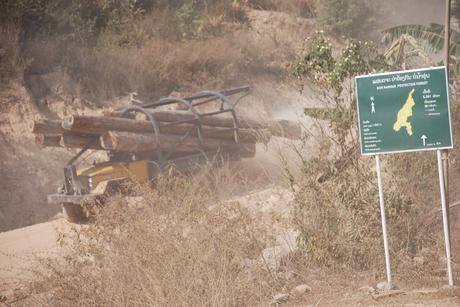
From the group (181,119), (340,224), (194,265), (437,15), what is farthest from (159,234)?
(437,15)

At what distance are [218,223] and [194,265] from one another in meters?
0.81

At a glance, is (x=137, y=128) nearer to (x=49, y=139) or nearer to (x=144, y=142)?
(x=144, y=142)

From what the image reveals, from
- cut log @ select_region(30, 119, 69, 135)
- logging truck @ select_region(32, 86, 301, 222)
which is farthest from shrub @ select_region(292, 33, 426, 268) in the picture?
cut log @ select_region(30, 119, 69, 135)

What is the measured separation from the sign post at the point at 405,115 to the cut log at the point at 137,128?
4683mm

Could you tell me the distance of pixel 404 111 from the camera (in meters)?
7.91

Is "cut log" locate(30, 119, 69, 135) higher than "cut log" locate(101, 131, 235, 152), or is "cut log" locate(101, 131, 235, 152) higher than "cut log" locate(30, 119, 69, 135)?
"cut log" locate(30, 119, 69, 135)

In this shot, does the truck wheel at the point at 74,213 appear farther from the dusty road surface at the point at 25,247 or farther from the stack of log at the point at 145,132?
the stack of log at the point at 145,132

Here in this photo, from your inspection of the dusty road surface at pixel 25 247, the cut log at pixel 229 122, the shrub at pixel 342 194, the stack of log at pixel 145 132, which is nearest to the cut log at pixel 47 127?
the stack of log at pixel 145 132

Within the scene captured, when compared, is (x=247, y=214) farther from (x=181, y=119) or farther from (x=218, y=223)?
(x=181, y=119)

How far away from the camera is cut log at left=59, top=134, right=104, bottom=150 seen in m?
14.6

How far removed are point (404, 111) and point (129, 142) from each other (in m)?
7.82

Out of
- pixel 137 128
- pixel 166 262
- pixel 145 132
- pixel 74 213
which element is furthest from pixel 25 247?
pixel 166 262

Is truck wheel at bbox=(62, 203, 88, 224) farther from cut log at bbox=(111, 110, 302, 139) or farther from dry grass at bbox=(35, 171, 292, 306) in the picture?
dry grass at bbox=(35, 171, 292, 306)

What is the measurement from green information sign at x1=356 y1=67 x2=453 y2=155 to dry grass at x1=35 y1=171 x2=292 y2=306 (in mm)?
1868
